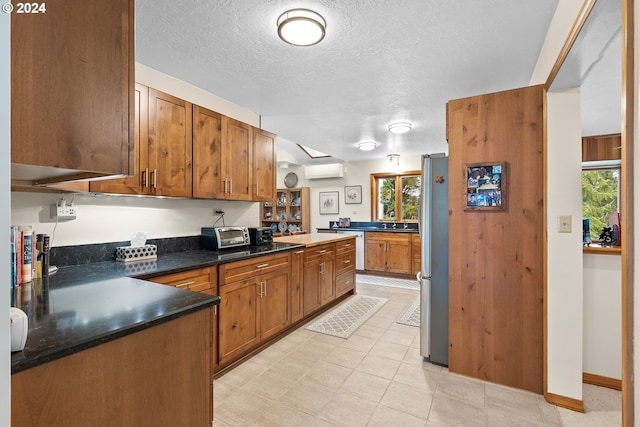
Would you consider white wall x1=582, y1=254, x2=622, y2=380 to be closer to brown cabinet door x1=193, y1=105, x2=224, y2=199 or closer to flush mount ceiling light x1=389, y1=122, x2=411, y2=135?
flush mount ceiling light x1=389, y1=122, x2=411, y2=135

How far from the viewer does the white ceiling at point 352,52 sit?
1.72m

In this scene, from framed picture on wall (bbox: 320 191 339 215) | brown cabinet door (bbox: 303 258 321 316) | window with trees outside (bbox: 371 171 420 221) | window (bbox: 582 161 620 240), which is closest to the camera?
brown cabinet door (bbox: 303 258 321 316)

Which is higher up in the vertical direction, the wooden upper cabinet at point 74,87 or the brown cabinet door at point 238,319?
the wooden upper cabinet at point 74,87

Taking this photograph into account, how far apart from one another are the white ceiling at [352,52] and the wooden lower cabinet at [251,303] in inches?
63.3

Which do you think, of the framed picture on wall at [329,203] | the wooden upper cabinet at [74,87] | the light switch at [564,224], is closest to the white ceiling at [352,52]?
the wooden upper cabinet at [74,87]

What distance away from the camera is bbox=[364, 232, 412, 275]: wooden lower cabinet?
5527mm

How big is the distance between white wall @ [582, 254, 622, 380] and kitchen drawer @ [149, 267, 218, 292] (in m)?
2.69

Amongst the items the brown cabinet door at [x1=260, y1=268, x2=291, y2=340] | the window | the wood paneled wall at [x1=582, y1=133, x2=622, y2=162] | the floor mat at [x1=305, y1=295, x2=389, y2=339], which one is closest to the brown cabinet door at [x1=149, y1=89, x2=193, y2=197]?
the brown cabinet door at [x1=260, y1=268, x2=291, y2=340]

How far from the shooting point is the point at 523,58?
2.25 meters

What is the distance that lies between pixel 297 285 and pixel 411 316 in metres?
1.47

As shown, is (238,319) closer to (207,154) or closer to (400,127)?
(207,154)

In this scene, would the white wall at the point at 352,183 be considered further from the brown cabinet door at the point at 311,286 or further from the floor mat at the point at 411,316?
the brown cabinet door at the point at 311,286

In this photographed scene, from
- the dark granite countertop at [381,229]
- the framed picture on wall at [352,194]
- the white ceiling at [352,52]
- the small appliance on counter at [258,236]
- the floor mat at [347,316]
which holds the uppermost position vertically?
the white ceiling at [352,52]

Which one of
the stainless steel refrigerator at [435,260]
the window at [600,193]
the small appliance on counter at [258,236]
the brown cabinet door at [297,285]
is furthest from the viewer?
the window at [600,193]
